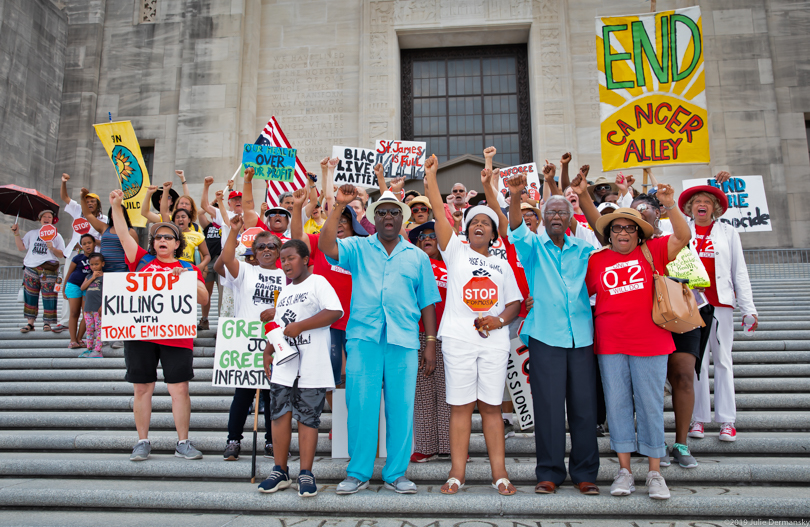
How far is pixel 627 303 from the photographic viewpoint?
438 cm

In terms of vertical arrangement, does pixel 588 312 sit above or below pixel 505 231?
below

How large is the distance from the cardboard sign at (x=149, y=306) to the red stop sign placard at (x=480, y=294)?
248 cm

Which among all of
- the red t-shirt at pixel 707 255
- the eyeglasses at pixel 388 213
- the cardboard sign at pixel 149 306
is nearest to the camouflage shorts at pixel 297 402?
the cardboard sign at pixel 149 306

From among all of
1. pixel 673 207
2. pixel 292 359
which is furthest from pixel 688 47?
pixel 292 359

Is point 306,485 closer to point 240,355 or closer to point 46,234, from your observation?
point 240,355

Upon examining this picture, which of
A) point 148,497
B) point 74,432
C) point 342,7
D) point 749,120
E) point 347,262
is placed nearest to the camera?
point 148,497

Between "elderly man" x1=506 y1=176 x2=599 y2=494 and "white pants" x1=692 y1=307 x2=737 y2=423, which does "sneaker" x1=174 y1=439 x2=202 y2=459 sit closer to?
"elderly man" x1=506 y1=176 x2=599 y2=494

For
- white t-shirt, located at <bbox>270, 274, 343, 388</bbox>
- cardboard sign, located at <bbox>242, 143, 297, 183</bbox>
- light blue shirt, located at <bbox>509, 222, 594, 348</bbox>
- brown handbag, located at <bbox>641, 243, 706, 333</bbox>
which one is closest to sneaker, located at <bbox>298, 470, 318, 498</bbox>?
white t-shirt, located at <bbox>270, 274, 343, 388</bbox>

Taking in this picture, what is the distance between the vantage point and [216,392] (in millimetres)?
6746

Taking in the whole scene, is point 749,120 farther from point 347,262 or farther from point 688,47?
point 347,262

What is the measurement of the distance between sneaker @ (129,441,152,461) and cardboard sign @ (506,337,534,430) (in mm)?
3288

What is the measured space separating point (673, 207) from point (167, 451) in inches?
197

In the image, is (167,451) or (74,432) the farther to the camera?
(74,432)

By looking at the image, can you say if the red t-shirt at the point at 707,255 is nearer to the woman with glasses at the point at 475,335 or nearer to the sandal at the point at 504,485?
the woman with glasses at the point at 475,335
